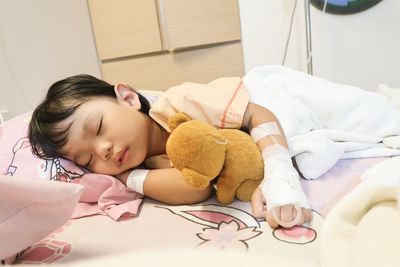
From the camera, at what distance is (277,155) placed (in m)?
0.74

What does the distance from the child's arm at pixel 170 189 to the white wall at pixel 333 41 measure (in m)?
1.38

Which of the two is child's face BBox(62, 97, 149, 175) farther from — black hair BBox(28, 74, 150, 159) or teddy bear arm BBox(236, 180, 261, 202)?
teddy bear arm BBox(236, 180, 261, 202)

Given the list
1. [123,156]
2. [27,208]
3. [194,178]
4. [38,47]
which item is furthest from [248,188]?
[38,47]

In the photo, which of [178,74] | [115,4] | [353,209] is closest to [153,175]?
[353,209]

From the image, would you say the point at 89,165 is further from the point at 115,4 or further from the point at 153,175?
the point at 115,4

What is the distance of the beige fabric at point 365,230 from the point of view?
0.35m

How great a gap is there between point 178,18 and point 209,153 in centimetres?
148

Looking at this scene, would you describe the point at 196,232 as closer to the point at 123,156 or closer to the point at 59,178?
the point at 123,156

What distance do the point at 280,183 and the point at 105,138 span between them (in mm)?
394

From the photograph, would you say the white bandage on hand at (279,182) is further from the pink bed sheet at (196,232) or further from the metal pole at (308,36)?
the metal pole at (308,36)

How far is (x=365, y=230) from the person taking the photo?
0.40 m

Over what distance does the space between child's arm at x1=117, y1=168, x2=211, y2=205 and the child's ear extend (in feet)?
0.67

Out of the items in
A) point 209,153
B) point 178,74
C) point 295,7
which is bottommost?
point 178,74

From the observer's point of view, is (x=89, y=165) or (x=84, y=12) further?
(x=84, y=12)
